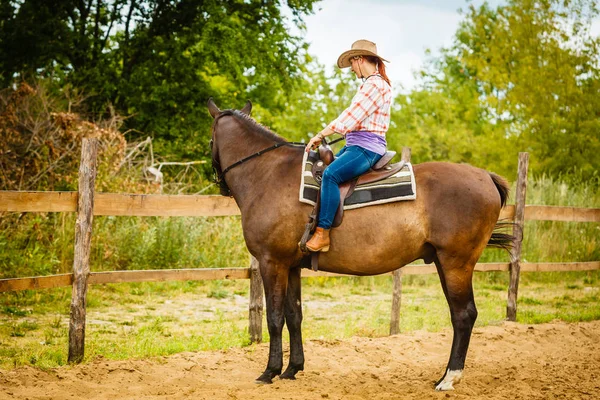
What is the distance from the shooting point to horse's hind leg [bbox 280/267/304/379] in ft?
19.2

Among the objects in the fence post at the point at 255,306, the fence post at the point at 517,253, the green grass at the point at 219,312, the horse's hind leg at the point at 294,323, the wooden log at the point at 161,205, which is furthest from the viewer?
the fence post at the point at 517,253

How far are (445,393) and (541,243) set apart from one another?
8470 millimetres

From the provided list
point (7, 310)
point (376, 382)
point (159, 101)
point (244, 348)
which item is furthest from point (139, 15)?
point (376, 382)

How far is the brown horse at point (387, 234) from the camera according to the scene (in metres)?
5.54

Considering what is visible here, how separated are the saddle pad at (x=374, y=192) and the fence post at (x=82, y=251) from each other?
7.09 ft

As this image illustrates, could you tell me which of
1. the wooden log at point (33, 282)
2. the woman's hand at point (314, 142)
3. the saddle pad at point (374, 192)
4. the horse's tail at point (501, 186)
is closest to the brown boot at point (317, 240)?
the saddle pad at point (374, 192)

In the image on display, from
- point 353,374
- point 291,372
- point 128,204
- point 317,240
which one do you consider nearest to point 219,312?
point 128,204

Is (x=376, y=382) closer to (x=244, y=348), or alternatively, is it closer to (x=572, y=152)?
(x=244, y=348)

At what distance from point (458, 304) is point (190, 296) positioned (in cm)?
552

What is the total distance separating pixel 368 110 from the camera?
5.48 m

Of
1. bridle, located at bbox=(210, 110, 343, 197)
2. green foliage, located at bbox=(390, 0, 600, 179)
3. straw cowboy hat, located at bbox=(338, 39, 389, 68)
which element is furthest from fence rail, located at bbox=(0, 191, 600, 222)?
green foliage, located at bbox=(390, 0, 600, 179)

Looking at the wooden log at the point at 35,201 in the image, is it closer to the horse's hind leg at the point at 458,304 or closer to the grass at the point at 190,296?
the grass at the point at 190,296

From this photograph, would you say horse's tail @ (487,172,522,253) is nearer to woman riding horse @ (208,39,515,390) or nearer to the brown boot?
woman riding horse @ (208,39,515,390)

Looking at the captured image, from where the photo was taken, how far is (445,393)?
5348mm
